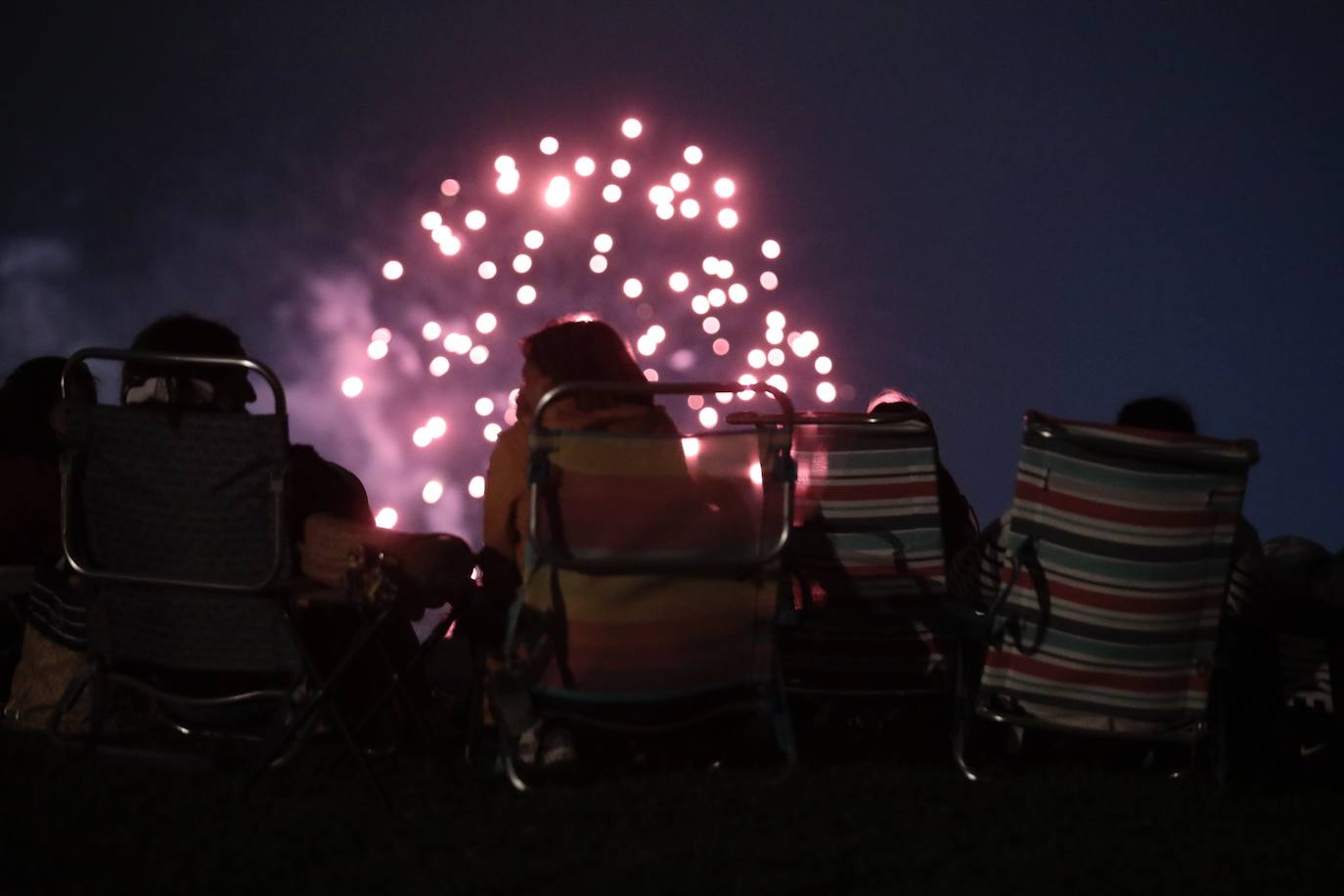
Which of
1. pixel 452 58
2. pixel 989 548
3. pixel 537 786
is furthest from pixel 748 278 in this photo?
pixel 537 786

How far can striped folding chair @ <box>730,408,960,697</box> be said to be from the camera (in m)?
4.58

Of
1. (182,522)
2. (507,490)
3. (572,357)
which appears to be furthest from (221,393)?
(572,357)

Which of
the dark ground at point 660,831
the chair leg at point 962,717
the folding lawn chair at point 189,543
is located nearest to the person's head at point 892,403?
the chair leg at point 962,717

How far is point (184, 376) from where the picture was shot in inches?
154

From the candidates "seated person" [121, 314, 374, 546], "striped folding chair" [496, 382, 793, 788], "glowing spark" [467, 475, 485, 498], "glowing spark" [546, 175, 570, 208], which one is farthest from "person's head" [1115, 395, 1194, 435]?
"glowing spark" [546, 175, 570, 208]

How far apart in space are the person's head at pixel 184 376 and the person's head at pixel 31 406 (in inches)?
26.4

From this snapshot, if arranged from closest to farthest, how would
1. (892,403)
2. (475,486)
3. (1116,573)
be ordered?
(1116,573) → (892,403) → (475,486)

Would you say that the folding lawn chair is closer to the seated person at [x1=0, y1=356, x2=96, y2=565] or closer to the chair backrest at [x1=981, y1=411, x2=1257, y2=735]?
the seated person at [x1=0, y1=356, x2=96, y2=565]

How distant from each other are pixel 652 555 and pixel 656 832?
2.10 feet

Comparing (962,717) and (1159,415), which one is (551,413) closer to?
(962,717)

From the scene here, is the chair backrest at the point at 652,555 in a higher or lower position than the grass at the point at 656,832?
higher

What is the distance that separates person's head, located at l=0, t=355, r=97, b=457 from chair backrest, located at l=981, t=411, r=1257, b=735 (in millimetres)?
2802

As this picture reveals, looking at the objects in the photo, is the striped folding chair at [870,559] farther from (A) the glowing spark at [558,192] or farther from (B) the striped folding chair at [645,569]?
(A) the glowing spark at [558,192]

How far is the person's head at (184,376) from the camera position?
388 cm
